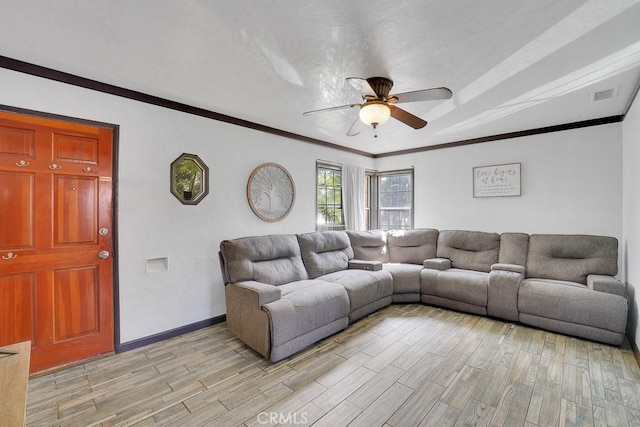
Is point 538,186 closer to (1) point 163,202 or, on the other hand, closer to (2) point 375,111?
(2) point 375,111

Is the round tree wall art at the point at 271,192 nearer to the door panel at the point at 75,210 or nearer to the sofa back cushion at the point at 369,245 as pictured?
the sofa back cushion at the point at 369,245

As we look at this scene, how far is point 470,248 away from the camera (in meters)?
4.31

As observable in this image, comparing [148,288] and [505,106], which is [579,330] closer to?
[505,106]

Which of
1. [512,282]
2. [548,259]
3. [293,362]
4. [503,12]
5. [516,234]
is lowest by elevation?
[293,362]

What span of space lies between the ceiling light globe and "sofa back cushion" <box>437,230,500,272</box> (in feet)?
9.14

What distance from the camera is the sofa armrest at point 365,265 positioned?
159 inches

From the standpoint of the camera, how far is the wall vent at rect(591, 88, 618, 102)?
2.81 m

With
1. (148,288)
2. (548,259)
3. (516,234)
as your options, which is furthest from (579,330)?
(148,288)

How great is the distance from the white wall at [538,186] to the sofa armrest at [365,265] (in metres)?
1.68

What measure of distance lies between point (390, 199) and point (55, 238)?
4954 millimetres

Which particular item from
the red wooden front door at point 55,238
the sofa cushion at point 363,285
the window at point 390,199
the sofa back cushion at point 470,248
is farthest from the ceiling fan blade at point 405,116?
the window at point 390,199

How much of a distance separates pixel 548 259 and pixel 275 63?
12.9 ft

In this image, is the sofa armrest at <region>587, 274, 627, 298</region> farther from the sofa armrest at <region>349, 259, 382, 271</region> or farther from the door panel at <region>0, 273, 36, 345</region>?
the door panel at <region>0, 273, 36, 345</region>

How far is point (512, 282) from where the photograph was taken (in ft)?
11.3
